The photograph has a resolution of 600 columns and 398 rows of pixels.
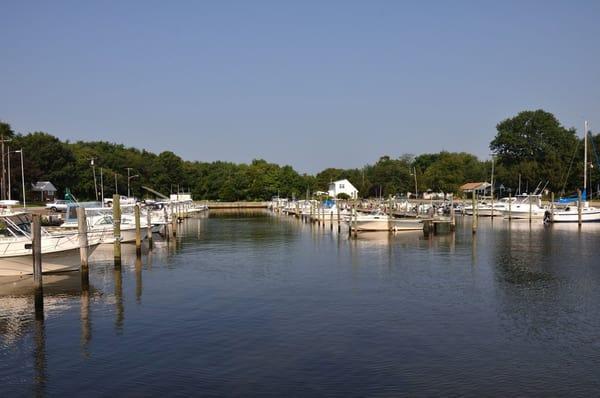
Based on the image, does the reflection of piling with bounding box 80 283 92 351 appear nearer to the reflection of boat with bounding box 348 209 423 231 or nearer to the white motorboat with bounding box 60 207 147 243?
the white motorboat with bounding box 60 207 147 243

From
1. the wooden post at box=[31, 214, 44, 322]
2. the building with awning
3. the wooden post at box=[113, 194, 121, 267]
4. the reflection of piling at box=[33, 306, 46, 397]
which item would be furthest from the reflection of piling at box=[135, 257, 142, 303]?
the building with awning

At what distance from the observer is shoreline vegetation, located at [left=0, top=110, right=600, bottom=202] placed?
330 feet

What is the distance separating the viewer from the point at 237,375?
14281mm

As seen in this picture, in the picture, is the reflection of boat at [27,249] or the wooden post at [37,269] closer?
the wooden post at [37,269]

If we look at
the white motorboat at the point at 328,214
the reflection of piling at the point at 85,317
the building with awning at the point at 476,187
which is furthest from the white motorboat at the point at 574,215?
the building with awning at the point at 476,187

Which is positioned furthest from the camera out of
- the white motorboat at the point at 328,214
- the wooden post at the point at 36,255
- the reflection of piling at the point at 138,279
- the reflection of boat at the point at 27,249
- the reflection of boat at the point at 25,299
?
the white motorboat at the point at 328,214

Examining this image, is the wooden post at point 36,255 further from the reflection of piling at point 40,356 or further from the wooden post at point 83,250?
the wooden post at point 83,250

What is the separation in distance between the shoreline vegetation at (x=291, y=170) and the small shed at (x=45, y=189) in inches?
57.7

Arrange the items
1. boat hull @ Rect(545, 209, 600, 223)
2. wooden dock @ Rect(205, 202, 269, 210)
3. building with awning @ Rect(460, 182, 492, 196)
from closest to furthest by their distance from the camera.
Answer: boat hull @ Rect(545, 209, 600, 223) < building with awning @ Rect(460, 182, 492, 196) < wooden dock @ Rect(205, 202, 269, 210)

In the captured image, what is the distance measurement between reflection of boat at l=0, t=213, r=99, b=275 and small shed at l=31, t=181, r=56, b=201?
6727 centimetres

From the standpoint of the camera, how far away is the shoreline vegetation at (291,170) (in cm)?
10050

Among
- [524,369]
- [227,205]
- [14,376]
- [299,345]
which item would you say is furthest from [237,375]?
[227,205]

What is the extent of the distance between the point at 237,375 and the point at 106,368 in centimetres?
346

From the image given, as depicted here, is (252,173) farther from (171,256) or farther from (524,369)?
(524,369)
